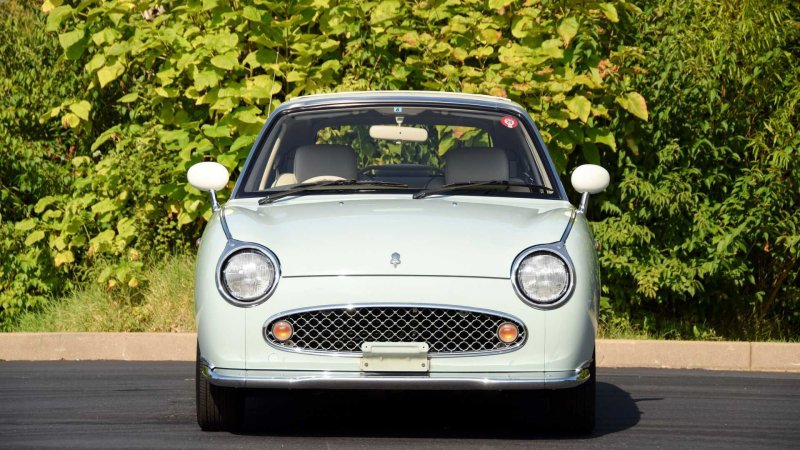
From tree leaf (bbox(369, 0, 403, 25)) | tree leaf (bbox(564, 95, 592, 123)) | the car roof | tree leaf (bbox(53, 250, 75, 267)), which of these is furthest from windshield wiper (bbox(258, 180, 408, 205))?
tree leaf (bbox(53, 250, 75, 267))

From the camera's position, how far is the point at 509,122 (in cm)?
725

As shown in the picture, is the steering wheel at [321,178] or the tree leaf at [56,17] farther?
the tree leaf at [56,17]

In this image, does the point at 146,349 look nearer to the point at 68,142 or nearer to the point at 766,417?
the point at 68,142

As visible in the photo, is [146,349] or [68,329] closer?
[146,349]

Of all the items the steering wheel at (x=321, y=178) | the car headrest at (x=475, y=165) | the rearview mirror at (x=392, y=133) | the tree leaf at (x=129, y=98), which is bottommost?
the steering wheel at (x=321, y=178)

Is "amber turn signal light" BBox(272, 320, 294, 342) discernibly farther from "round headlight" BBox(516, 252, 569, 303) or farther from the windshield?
the windshield

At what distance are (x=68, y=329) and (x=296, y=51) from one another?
2.68 meters

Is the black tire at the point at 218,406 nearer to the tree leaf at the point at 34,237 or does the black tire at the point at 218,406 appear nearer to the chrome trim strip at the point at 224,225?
the chrome trim strip at the point at 224,225

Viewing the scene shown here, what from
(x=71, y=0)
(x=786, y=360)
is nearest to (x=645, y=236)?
(x=786, y=360)

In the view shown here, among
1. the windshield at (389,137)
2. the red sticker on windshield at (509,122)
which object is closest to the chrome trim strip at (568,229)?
the windshield at (389,137)

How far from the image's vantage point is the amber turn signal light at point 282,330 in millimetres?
5613

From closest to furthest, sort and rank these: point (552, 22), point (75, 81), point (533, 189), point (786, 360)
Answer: point (533, 189), point (786, 360), point (552, 22), point (75, 81)

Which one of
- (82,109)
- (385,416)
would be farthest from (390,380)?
(82,109)

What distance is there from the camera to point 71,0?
11.9 meters
